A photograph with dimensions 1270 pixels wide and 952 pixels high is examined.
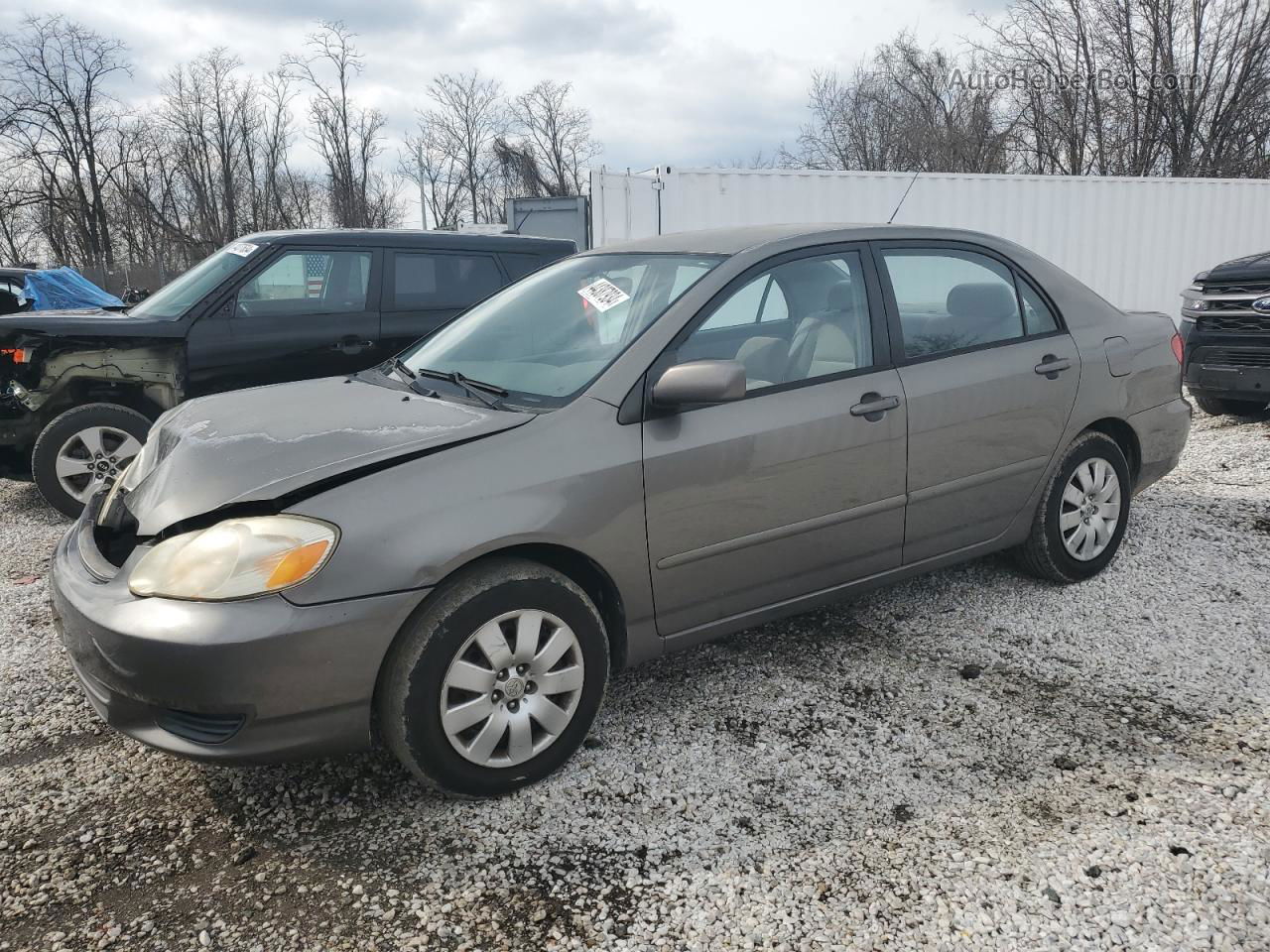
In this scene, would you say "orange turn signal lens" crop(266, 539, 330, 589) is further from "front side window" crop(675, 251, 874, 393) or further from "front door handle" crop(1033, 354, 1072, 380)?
"front door handle" crop(1033, 354, 1072, 380)

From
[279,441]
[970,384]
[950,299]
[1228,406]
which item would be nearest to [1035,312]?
[950,299]

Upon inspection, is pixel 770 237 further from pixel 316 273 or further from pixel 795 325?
pixel 316 273

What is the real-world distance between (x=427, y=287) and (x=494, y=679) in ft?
14.5

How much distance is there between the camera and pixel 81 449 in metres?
5.82

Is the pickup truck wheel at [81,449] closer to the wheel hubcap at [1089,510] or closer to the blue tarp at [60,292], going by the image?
the wheel hubcap at [1089,510]

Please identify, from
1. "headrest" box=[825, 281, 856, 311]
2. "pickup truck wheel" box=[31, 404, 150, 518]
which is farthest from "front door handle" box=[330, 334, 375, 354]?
"headrest" box=[825, 281, 856, 311]

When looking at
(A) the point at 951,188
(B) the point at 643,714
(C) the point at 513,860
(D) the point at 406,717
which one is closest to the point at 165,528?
(D) the point at 406,717

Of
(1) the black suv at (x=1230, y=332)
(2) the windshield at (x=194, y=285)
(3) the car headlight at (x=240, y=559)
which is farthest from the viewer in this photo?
(1) the black suv at (x=1230, y=332)

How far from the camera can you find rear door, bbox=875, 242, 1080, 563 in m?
3.53

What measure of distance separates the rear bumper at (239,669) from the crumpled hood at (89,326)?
3819 mm

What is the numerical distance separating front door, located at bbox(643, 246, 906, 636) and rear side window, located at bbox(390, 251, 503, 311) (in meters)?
3.61

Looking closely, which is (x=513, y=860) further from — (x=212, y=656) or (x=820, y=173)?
(x=820, y=173)

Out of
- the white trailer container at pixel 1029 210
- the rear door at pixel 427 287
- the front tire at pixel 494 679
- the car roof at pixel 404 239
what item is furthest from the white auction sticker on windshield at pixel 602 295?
the white trailer container at pixel 1029 210

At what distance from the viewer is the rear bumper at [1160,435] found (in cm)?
429
